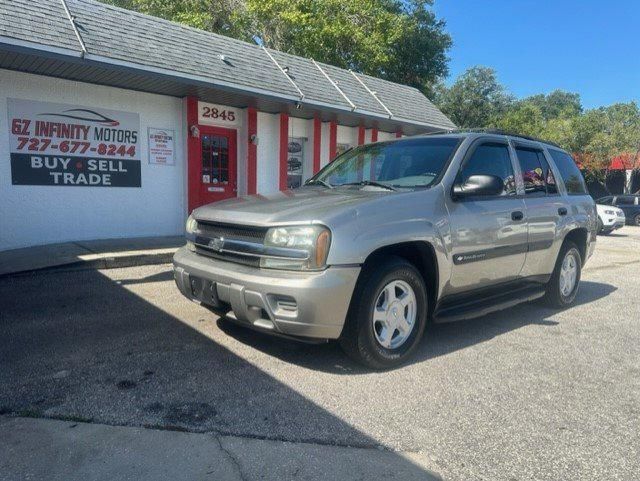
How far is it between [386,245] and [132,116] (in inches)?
302

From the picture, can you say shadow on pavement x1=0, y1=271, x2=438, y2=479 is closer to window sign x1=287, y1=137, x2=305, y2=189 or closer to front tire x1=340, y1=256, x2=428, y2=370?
front tire x1=340, y1=256, x2=428, y2=370

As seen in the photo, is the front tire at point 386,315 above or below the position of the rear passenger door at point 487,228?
Answer: below

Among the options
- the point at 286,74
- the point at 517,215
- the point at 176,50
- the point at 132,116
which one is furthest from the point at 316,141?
the point at 517,215

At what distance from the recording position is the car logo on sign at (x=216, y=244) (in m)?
3.93

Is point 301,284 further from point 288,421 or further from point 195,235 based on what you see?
point 195,235

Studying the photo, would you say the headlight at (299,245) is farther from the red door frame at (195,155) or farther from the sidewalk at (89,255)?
the red door frame at (195,155)

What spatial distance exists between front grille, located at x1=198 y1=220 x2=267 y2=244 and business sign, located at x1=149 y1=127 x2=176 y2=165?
6434mm

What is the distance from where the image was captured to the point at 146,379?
3551 millimetres

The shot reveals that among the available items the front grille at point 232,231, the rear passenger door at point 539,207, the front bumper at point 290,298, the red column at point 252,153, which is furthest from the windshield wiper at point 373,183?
the red column at point 252,153

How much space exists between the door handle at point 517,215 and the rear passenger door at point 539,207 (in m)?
0.16

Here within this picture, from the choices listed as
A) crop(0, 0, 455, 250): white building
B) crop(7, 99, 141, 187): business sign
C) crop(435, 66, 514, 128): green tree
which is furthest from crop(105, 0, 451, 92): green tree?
crop(435, 66, 514, 128): green tree

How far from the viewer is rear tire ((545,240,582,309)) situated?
5773 millimetres

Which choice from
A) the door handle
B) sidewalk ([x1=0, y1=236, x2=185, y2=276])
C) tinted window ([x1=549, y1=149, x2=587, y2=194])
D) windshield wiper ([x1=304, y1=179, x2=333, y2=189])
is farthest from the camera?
sidewalk ([x1=0, y1=236, x2=185, y2=276])

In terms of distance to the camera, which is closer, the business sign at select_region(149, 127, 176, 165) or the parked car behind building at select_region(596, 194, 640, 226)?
the business sign at select_region(149, 127, 176, 165)
